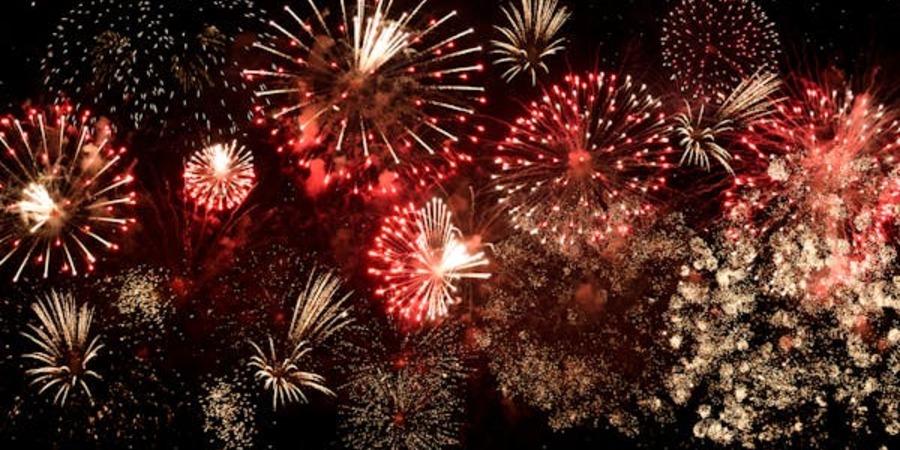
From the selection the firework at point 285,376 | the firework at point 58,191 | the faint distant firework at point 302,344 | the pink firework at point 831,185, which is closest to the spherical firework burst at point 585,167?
the pink firework at point 831,185

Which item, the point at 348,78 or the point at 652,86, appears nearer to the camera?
the point at 348,78

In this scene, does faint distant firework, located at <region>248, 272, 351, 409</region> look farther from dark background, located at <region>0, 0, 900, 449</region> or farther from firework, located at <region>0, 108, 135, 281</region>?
firework, located at <region>0, 108, 135, 281</region>

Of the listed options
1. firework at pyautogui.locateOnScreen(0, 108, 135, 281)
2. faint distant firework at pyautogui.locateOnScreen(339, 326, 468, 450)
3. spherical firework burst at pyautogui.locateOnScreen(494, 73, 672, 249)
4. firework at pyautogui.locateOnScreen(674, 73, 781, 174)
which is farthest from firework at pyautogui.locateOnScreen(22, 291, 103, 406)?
firework at pyautogui.locateOnScreen(674, 73, 781, 174)

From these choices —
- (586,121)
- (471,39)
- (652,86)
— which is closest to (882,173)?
(652,86)

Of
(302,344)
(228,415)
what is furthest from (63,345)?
(302,344)

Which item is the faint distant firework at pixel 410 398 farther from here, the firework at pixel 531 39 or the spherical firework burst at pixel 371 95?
the firework at pixel 531 39

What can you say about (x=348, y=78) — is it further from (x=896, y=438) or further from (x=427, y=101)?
(x=896, y=438)

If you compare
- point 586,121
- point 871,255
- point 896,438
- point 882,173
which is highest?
point 586,121
